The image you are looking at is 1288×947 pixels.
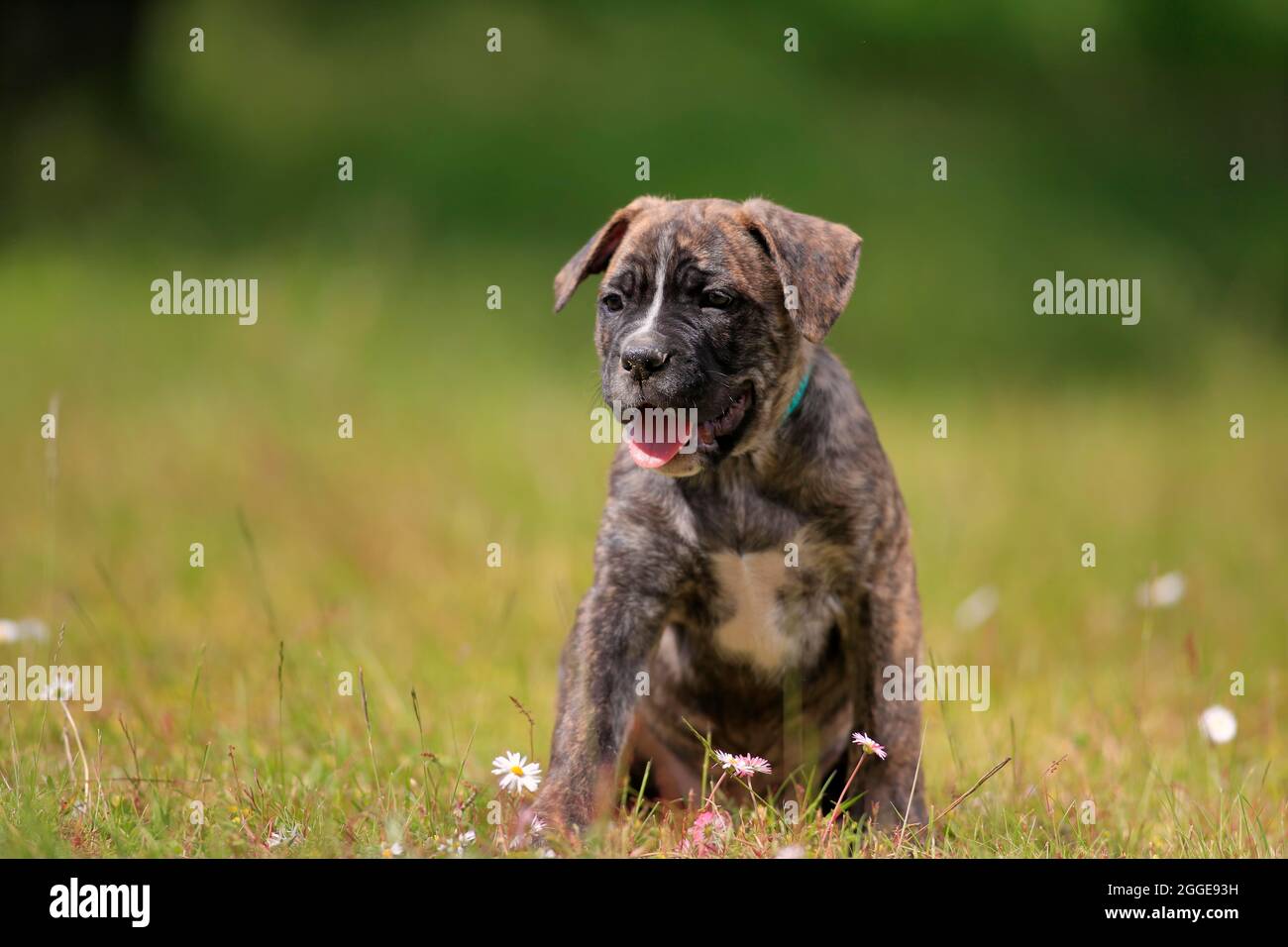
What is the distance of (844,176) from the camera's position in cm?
1344

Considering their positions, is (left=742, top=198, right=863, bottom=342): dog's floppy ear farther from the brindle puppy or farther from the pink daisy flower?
the pink daisy flower

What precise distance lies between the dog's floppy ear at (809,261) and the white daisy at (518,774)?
1.41 m

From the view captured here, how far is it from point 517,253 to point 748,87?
2.47m

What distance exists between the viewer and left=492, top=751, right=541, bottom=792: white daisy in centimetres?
417

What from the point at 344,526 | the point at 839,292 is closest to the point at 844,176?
the point at 344,526

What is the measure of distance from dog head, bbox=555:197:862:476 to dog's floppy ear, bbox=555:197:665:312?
16cm

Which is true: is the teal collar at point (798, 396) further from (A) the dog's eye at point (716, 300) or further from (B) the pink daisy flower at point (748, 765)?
(B) the pink daisy flower at point (748, 765)

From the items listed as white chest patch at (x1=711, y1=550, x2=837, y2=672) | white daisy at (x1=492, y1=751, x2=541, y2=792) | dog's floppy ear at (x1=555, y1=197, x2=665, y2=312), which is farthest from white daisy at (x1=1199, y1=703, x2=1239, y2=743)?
dog's floppy ear at (x1=555, y1=197, x2=665, y2=312)

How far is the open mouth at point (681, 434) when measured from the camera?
4344mm

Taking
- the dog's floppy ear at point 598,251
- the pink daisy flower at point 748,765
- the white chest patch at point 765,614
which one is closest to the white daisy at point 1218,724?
the white chest patch at point 765,614

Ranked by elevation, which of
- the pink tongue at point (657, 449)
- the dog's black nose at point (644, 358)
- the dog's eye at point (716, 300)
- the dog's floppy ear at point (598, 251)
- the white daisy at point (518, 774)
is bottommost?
the white daisy at point (518, 774)

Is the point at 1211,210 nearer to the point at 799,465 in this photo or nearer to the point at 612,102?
the point at 612,102

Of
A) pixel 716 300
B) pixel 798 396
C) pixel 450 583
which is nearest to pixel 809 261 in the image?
pixel 716 300

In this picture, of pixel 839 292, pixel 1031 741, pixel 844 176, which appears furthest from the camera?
pixel 844 176
